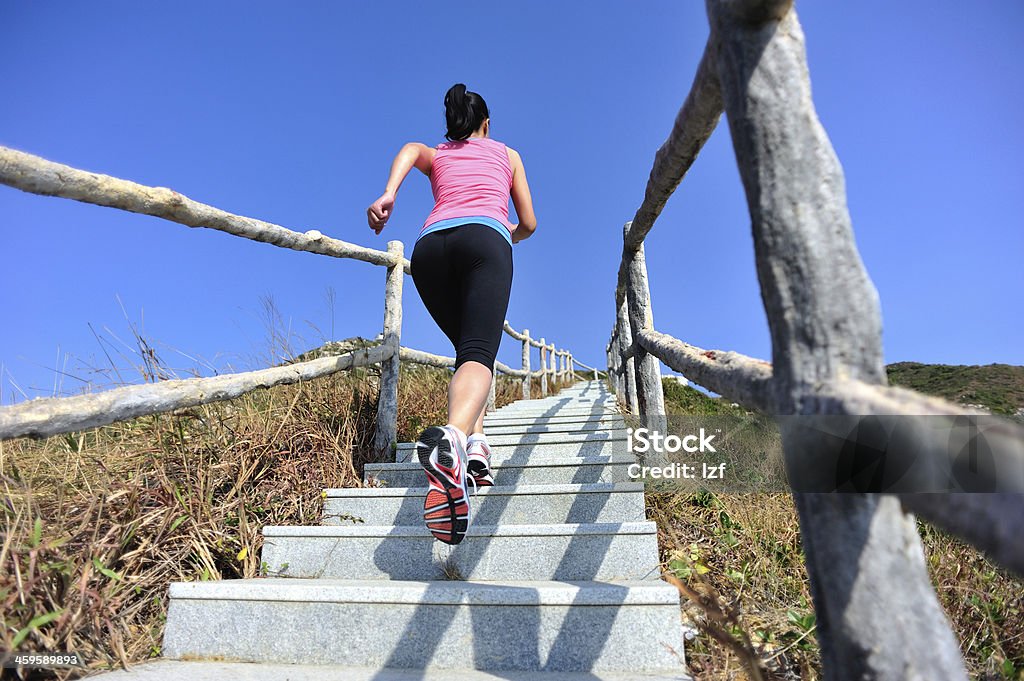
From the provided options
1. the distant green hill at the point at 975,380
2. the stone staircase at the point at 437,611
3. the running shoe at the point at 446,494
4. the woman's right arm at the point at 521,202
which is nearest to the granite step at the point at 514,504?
the stone staircase at the point at 437,611

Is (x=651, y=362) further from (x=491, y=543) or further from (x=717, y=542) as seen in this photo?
(x=491, y=543)

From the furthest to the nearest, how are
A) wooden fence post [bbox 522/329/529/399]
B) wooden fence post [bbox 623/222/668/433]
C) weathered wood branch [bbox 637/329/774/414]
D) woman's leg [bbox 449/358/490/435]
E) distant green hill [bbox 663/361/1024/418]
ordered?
1. wooden fence post [bbox 522/329/529/399]
2. distant green hill [bbox 663/361/1024/418]
3. wooden fence post [bbox 623/222/668/433]
4. woman's leg [bbox 449/358/490/435]
5. weathered wood branch [bbox 637/329/774/414]

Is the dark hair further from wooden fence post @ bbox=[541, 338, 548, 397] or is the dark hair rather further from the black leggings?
wooden fence post @ bbox=[541, 338, 548, 397]

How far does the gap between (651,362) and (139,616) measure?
2423mm

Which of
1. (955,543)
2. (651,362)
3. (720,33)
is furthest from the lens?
(651,362)

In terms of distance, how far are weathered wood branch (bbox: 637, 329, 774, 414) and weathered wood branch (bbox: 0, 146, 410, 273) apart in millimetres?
1674

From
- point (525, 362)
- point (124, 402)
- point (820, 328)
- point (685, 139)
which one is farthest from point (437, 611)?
point (525, 362)

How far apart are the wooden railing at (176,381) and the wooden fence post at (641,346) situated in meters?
1.33

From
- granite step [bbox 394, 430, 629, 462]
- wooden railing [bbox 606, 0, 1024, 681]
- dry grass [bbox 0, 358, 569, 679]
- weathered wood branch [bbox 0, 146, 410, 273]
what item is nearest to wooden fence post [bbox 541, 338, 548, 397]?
granite step [bbox 394, 430, 629, 462]

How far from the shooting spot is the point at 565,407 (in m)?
5.65

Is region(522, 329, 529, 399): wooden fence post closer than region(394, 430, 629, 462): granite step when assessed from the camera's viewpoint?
No

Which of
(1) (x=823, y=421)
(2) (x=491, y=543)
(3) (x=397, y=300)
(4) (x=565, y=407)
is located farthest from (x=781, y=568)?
(4) (x=565, y=407)

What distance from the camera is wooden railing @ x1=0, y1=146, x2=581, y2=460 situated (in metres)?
1.45

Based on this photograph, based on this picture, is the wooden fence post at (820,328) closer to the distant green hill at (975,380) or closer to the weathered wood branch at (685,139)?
the weathered wood branch at (685,139)
